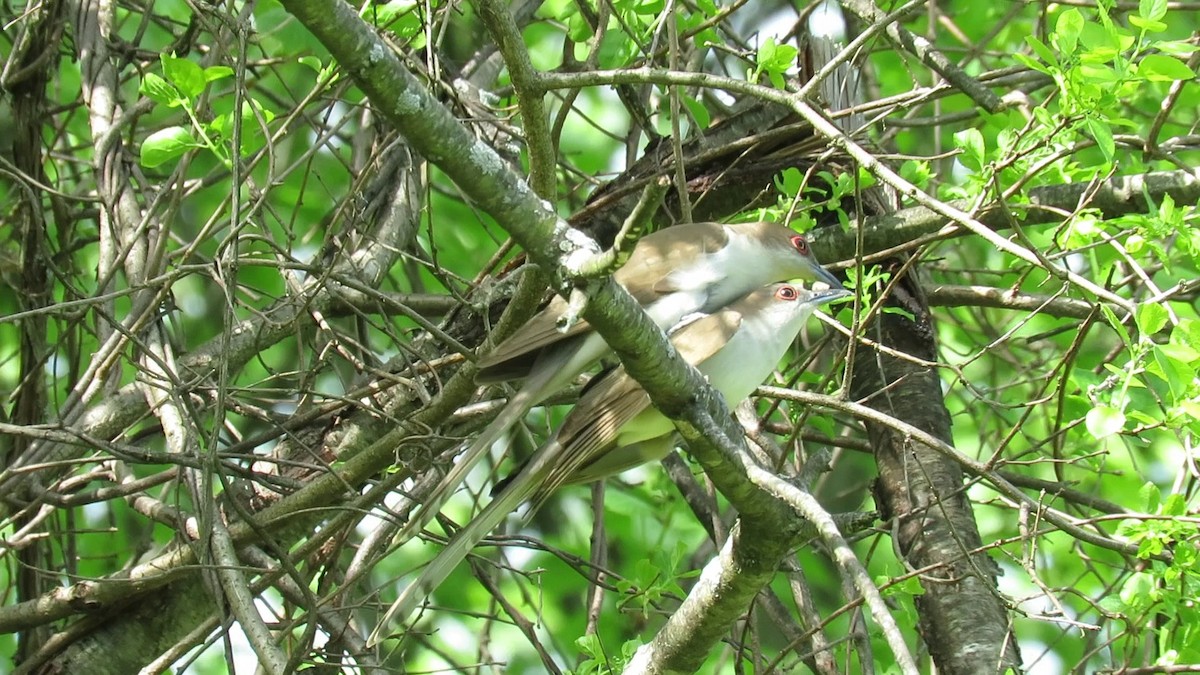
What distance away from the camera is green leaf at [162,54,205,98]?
3.48m

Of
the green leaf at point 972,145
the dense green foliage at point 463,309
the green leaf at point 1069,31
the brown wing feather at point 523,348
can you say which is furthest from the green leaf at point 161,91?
the green leaf at point 1069,31

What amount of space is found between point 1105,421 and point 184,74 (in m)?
2.46

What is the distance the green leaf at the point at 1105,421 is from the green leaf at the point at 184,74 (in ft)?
7.85

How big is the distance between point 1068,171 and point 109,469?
3.13 m

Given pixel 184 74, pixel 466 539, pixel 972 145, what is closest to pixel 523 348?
pixel 466 539

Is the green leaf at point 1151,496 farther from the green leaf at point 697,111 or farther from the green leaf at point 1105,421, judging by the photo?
the green leaf at point 697,111

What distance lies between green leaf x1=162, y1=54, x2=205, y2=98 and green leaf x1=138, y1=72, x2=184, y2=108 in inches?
1.2

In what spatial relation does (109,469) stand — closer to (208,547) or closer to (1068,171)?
(208,547)

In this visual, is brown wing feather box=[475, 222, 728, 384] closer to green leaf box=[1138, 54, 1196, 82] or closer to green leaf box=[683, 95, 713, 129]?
green leaf box=[683, 95, 713, 129]

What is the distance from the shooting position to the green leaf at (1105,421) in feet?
8.77

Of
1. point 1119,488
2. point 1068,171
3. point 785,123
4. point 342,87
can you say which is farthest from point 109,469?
point 1119,488

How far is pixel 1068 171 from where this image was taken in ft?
12.2

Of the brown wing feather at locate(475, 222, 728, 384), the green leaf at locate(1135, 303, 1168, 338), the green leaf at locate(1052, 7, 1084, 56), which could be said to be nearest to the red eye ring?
the brown wing feather at locate(475, 222, 728, 384)

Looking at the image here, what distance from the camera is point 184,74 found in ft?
11.4
